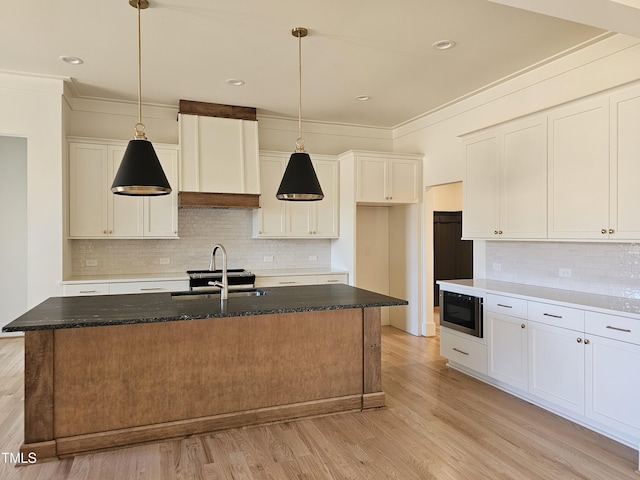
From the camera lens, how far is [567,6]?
2221 mm

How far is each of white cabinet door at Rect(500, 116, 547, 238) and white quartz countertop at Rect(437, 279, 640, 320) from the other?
49 cm

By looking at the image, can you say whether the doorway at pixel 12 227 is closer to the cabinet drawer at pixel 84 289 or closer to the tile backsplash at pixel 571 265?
the cabinet drawer at pixel 84 289

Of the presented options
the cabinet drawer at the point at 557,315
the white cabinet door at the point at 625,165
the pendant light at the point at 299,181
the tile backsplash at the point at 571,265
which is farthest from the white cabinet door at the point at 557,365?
the pendant light at the point at 299,181

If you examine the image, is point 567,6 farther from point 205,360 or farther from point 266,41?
point 205,360

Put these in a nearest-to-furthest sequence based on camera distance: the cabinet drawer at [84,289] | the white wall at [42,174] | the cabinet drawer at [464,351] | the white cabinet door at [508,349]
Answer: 1. the white cabinet door at [508,349]
2. the cabinet drawer at [464,351]
3. the white wall at [42,174]
4. the cabinet drawer at [84,289]

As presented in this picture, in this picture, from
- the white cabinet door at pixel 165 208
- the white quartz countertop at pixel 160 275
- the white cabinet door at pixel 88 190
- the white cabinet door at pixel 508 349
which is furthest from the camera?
the white cabinet door at pixel 165 208

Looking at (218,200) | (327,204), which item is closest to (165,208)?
(218,200)

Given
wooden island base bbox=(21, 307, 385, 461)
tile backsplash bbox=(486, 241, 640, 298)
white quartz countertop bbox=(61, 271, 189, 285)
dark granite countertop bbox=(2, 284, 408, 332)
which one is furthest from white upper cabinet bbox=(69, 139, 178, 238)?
tile backsplash bbox=(486, 241, 640, 298)

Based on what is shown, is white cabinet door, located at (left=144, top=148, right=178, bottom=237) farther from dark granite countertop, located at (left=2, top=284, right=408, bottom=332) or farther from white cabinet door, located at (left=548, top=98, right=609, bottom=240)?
white cabinet door, located at (left=548, top=98, right=609, bottom=240)

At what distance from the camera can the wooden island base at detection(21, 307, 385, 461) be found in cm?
265

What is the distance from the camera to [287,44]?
12.2 feet

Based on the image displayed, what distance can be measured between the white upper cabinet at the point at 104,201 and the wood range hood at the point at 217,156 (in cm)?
28

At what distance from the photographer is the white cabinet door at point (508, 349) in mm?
3521

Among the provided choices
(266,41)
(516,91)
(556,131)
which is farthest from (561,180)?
(266,41)
